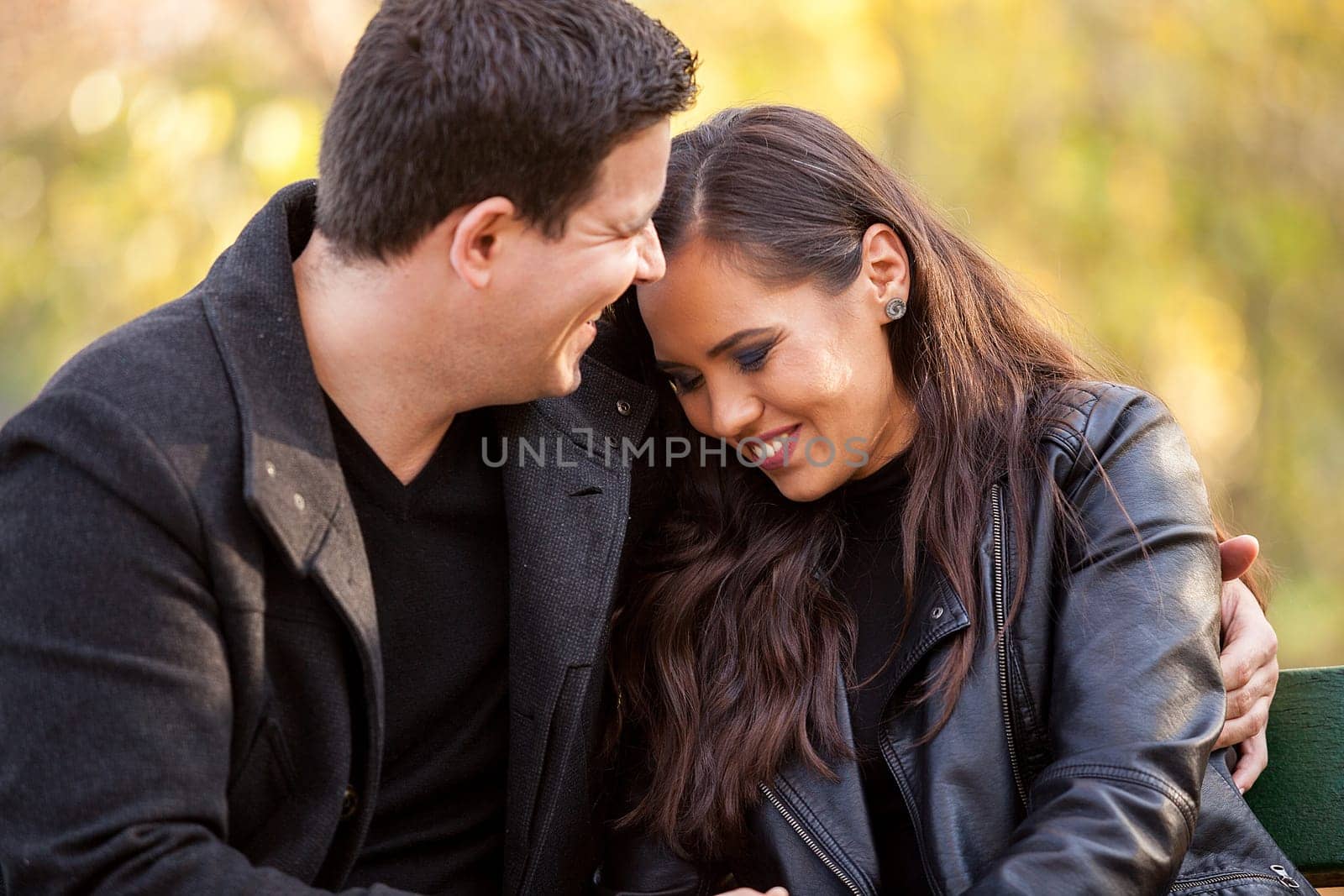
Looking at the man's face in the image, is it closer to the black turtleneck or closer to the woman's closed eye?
the woman's closed eye

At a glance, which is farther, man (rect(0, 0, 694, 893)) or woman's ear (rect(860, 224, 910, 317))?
woman's ear (rect(860, 224, 910, 317))

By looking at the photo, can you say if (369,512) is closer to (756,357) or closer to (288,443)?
(288,443)

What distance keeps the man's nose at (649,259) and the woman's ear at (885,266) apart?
0.42 metres

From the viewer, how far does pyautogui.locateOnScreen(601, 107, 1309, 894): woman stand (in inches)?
88.3

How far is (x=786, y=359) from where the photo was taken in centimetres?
252

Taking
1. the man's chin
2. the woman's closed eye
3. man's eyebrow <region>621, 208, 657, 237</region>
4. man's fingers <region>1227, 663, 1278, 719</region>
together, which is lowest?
man's fingers <region>1227, 663, 1278, 719</region>

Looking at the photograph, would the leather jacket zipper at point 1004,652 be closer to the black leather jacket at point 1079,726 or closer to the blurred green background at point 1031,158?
the black leather jacket at point 1079,726

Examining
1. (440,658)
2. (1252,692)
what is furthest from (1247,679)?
(440,658)

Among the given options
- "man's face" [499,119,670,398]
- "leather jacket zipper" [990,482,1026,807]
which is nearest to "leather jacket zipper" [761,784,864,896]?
"leather jacket zipper" [990,482,1026,807]

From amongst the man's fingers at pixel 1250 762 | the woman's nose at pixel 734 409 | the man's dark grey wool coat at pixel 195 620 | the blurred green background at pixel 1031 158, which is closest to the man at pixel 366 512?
the man's dark grey wool coat at pixel 195 620

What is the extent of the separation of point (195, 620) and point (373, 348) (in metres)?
0.52

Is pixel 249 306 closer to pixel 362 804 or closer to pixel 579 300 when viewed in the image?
pixel 579 300

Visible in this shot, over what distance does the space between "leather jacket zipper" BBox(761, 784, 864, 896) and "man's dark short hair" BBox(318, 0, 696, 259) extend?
103 cm

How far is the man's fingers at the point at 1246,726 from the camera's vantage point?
2.39 metres
